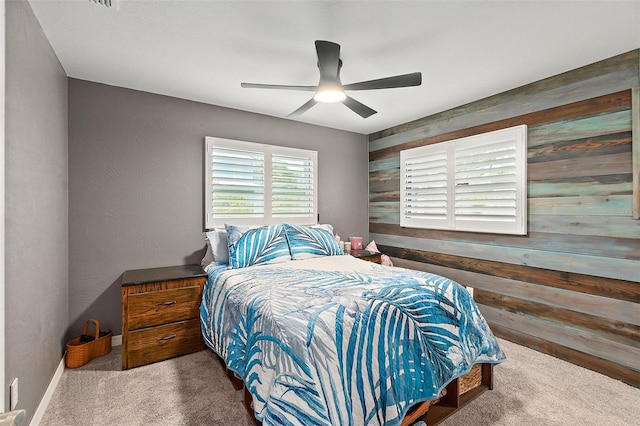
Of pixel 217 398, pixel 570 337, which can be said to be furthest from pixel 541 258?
pixel 217 398

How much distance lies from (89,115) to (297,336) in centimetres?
280

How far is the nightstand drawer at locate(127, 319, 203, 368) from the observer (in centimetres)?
246

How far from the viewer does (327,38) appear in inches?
84.4

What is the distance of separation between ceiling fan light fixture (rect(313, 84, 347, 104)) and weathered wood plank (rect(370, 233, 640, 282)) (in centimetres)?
219

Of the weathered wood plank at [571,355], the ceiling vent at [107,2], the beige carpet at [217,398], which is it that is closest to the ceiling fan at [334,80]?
the ceiling vent at [107,2]

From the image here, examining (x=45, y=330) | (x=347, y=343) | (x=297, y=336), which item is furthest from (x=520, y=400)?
(x=45, y=330)

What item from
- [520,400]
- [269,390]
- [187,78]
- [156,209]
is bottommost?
[520,400]

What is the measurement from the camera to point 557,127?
2684mm

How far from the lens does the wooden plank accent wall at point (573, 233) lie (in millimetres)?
2309

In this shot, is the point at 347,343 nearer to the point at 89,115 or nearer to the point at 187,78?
the point at 187,78

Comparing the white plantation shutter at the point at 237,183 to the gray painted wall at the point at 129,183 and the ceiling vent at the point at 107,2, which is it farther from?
the ceiling vent at the point at 107,2

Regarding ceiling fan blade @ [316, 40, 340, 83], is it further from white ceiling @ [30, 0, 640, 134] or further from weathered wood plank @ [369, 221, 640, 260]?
weathered wood plank @ [369, 221, 640, 260]

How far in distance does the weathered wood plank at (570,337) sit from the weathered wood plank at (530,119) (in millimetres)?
1800

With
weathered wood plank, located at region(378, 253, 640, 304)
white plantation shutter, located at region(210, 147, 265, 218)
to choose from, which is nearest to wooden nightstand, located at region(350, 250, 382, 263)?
weathered wood plank, located at region(378, 253, 640, 304)
